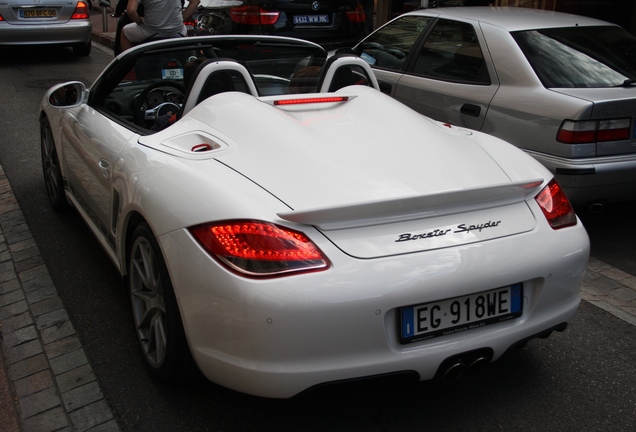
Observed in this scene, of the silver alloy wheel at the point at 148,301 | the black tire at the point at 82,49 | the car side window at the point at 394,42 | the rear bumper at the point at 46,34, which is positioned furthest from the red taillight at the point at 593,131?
the black tire at the point at 82,49

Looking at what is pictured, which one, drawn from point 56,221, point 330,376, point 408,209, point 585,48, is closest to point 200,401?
point 330,376

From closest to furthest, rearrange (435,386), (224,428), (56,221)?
(224,428)
(435,386)
(56,221)

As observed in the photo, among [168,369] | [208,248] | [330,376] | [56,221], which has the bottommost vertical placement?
[56,221]

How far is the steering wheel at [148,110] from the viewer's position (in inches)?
167

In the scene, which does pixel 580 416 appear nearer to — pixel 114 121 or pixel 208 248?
pixel 208 248

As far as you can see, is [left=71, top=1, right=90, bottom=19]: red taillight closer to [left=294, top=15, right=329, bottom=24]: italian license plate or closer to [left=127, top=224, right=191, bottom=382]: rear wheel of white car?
[left=294, top=15, right=329, bottom=24]: italian license plate

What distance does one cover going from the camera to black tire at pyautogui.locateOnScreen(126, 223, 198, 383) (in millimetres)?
2865

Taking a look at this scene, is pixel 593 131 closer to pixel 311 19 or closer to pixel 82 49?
pixel 311 19

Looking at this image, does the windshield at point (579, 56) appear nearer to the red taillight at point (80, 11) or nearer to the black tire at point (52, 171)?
the black tire at point (52, 171)

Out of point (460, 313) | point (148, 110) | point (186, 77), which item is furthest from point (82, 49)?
point (460, 313)

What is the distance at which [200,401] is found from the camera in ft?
10.2

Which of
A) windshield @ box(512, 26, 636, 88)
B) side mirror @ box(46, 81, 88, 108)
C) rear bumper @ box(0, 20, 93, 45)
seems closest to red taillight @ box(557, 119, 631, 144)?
windshield @ box(512, 26, 636, 88)

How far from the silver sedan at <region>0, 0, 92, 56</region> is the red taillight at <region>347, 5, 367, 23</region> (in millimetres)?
5300

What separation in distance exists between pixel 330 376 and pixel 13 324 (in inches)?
82.5
